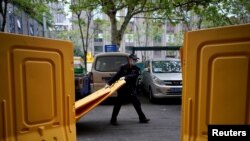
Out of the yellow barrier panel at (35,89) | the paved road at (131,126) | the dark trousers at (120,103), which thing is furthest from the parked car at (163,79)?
the yellow barrier panel at (35,89)

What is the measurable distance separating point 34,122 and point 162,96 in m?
7.78

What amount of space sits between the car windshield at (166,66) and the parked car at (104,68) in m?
1.56

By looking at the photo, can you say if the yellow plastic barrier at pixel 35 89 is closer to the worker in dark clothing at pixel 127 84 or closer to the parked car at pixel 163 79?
the worker in dark clothing at pixel 127 84

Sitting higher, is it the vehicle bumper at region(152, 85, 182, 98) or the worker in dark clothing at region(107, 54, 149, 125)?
the worker in dark clothing at region(107, 54, 149, 125)

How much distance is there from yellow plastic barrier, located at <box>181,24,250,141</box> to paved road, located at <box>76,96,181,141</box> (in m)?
3.51

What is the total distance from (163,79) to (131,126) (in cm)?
348

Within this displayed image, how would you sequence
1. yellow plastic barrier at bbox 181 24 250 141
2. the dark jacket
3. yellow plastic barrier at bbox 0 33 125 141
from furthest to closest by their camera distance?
the dark jacket → yellow plastic barrier at bbox 0 33 125 141 → yellow plastic barrier at bbox 181 24 250 141

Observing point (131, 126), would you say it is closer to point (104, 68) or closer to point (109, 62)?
point (104, 68)

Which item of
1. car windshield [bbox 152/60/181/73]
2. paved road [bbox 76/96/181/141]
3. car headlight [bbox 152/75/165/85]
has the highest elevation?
car windshield [bbox 152/60/181/73]

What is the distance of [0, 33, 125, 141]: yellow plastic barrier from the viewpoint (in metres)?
2.39

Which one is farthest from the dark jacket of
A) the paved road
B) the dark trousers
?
the paved road

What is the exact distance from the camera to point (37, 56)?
264cm

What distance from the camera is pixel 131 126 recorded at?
7.00 meters

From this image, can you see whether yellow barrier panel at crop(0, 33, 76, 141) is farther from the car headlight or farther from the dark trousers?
the car headlight
